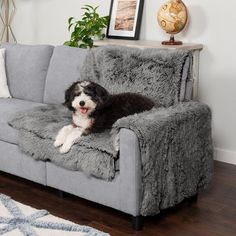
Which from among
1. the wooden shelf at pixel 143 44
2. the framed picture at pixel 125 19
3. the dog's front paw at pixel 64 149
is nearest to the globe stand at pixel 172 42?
the wooden shelf at pixel 143 44

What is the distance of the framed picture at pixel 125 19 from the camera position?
4027 millimetres

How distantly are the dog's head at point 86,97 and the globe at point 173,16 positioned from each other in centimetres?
114

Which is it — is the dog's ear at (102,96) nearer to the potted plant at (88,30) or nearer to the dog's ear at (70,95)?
the dog's ear at (70,95)

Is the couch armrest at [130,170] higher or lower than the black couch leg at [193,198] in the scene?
higher

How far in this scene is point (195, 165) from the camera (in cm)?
280

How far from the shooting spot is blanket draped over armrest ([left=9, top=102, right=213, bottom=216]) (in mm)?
2482

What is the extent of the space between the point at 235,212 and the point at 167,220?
45cm

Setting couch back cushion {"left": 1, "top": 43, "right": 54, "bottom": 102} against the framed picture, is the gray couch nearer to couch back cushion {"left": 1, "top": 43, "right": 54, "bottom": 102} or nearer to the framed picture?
couch back cushion {"left": 1, "top": 43, "right": 54, "bottom": 102}

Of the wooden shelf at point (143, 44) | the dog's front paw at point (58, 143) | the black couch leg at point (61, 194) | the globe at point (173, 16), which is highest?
the globe at point (173, 16)

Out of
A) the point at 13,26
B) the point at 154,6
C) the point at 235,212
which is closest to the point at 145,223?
the point at 235,212

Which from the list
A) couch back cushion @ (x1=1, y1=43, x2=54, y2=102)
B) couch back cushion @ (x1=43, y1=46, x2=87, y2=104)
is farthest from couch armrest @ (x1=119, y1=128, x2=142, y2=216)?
couch back cushion @ (x1=1, y1=43, x2=54, y2=102)

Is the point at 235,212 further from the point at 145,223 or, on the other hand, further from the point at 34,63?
the point at 34,63

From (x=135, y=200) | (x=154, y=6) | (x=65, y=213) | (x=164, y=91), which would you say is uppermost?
(x=154, y=6)

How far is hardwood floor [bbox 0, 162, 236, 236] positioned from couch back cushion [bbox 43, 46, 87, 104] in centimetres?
69
